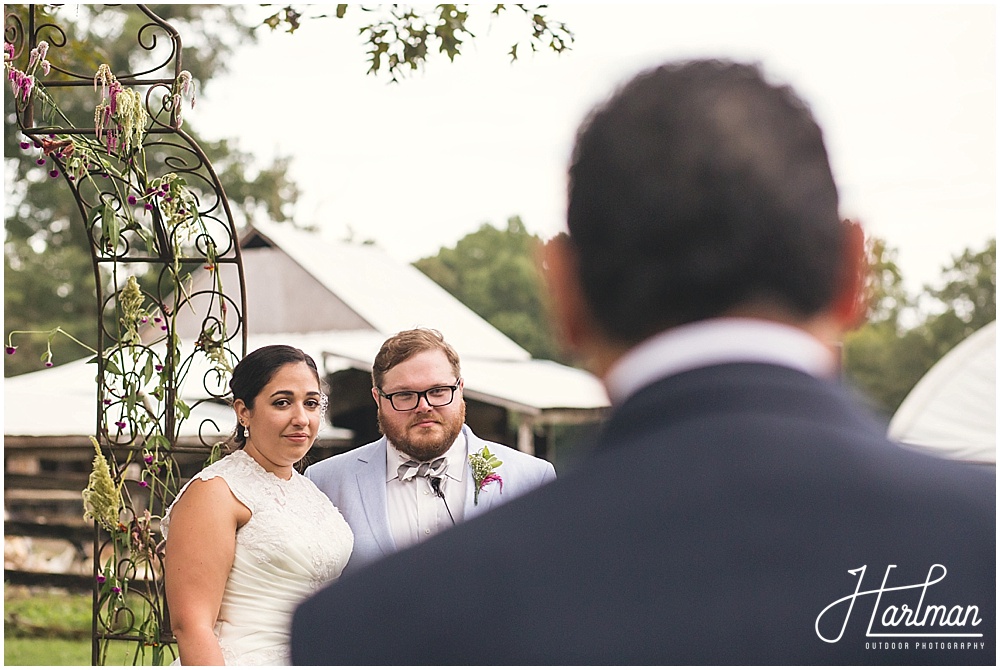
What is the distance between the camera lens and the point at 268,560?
321cm

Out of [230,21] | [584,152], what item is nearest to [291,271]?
[230,21]

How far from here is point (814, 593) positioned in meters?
0.83

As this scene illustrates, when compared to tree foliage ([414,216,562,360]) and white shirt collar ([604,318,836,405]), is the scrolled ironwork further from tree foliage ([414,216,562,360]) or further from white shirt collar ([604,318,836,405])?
tree foliage ([414,216,562,360])

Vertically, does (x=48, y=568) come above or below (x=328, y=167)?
below

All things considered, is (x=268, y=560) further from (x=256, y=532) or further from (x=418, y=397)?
(x=418, y=397)

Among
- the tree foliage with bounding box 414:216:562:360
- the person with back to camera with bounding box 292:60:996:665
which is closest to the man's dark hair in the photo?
the person with back to camera with bounding box 292:60:996:665

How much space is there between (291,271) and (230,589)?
14.0 meters

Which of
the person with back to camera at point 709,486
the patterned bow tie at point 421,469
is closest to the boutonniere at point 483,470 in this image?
the patterned bow tie at point 421,469

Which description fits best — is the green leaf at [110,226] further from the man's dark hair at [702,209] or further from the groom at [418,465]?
the man's dark hair at [702,209]

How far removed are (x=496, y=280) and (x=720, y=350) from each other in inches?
1793

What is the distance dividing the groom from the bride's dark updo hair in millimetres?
318

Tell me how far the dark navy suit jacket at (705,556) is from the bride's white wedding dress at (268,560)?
2.43m

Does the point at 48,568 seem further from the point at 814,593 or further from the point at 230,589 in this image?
the point at 814,593

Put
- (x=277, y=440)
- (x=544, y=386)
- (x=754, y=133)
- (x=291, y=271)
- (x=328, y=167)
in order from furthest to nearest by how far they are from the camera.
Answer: (x=328, y=167) → (x=291, y=271) → (x=544, y=386) → (x=277, y=440) → (x=754, y=133)
